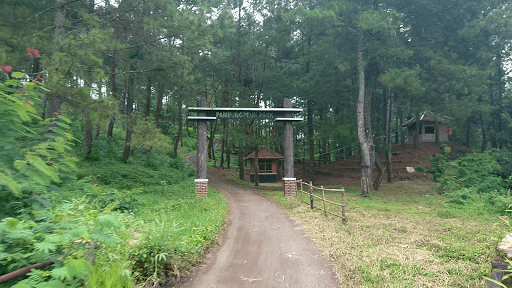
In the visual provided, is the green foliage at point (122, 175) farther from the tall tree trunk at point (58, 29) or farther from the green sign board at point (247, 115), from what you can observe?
the green sign board at point (247, 115)

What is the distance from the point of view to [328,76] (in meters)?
19.5

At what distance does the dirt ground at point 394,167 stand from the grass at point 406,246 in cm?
1333

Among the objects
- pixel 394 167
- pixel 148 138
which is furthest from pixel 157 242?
pixel 394 167

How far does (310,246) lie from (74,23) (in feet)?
42.4

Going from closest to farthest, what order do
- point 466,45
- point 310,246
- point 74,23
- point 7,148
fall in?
point 7,148, point 310,246, point 74,23, point 466,45

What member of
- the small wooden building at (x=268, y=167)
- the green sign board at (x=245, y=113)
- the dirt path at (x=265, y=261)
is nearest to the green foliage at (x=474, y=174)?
the green sign board at (x=245, y=113)

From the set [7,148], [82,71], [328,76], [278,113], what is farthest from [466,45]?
[7,148]

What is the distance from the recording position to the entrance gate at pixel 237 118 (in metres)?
15.2

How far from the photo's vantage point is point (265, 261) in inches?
237

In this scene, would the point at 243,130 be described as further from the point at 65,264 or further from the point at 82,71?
the point at 65,264

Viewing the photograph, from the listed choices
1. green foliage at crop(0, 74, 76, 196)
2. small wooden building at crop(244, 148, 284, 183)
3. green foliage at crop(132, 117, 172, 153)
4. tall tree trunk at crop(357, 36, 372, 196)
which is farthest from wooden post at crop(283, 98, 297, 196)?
green foliage at crop(0, 74, 76, 196)

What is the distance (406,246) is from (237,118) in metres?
10.9

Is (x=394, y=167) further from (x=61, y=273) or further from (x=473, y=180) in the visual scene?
(x=61, y=273)

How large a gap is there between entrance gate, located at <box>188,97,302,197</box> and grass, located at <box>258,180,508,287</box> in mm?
4665
